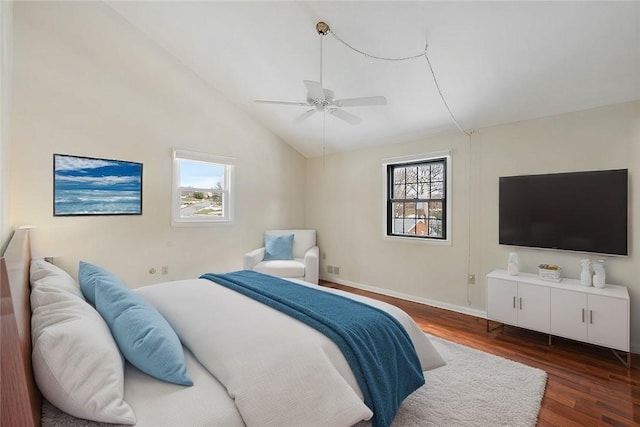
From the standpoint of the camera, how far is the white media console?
2447 mm

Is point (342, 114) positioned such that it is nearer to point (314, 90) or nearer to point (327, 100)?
point (327, 100)

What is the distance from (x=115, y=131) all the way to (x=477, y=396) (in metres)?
4.45

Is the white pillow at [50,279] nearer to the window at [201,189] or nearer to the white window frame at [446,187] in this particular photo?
the window at [201,189]

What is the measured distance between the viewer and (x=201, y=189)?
438cm

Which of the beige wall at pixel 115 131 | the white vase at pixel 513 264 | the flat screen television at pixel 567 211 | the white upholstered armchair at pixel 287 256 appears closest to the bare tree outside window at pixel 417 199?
the flat screen television at pixel 567 211

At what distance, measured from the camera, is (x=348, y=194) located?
4.96 meters

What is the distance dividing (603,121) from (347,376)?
3.33 meters

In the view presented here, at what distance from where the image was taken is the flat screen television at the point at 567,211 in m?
2.68

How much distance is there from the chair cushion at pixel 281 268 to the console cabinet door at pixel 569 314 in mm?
2879

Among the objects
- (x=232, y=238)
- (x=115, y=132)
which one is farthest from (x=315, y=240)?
(x=115, y=132)

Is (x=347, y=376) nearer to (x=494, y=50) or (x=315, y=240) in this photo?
(x=494, y=50)

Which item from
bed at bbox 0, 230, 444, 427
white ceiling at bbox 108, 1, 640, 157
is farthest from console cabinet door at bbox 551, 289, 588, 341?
bed at bbox 0, 230, 444, 427

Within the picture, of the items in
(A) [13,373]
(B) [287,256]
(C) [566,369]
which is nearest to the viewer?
(A) [13,373]

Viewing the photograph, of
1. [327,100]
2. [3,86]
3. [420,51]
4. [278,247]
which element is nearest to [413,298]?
[278,247]
